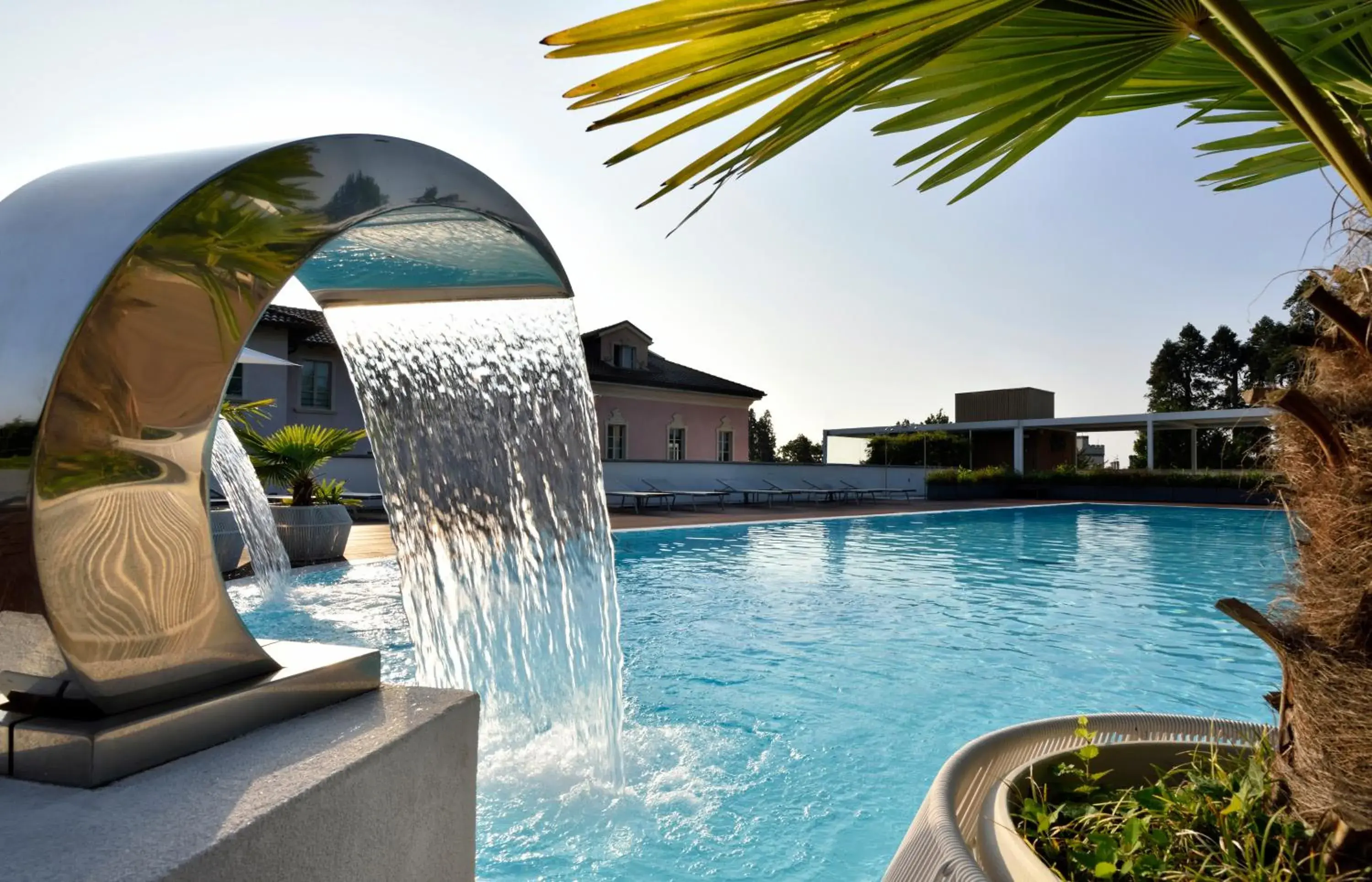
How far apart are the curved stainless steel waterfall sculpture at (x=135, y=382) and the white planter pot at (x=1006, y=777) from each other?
1.14m

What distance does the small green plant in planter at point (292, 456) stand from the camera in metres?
9.72

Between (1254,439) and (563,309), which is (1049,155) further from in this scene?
(563,309)

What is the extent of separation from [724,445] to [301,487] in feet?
68.6

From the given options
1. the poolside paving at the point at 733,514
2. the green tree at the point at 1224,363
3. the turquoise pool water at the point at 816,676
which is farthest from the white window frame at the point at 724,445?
the green tree at the point at 1224,363

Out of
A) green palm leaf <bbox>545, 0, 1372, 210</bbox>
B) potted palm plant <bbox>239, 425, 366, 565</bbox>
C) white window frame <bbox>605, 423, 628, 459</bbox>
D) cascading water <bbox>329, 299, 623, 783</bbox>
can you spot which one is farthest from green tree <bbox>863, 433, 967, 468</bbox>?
green palm leaf <bbox>545, 0, 1372, 210</bbox>

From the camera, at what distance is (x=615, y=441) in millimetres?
26109

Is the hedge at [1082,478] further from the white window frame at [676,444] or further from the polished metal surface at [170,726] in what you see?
the polished metal surface at [170,726]

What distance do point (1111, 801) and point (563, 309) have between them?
177cm

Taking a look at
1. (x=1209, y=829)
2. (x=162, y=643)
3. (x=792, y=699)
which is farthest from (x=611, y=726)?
(x=162, y=643)

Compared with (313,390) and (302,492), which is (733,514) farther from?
(313,390)

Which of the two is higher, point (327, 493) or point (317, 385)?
point (317, 385)

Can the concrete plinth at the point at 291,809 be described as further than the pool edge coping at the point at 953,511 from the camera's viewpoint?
No

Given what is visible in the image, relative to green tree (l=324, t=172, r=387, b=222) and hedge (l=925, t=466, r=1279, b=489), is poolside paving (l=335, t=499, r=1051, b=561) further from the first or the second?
green tree (l=324, t=172, r=387, b=222)

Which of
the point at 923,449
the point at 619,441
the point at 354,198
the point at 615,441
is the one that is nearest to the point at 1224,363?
the point at 923,449
